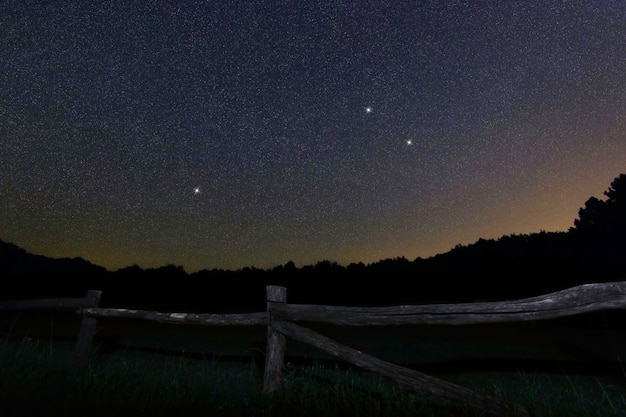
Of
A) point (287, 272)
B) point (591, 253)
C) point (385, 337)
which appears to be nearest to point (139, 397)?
point (385, 337)

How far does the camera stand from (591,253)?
1537 inches

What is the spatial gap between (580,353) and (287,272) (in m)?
28.8

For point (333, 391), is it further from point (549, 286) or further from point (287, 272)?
point (287, 272)

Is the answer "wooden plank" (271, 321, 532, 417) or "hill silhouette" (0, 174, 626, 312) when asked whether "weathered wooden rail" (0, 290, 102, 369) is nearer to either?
"wooden plank" (271, 321, 532, 417)

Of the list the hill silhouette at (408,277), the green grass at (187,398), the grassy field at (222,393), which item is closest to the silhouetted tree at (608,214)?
the hill silhouette at (408,277)

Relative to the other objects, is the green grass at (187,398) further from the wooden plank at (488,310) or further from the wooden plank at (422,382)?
the wooden plank at (488,310)

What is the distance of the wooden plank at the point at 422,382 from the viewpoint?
4234mm

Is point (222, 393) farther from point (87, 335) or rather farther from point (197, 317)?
point (87, 335)

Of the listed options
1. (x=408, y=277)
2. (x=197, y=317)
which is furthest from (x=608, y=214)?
(x=197, y=317)

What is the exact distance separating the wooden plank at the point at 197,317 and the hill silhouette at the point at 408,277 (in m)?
23.0

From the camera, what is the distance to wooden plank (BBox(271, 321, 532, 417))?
13.9ft

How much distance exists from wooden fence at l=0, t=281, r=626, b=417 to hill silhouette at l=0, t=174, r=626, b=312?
25142 mm

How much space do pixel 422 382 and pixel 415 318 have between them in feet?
1.93

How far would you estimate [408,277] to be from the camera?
38531 mm
